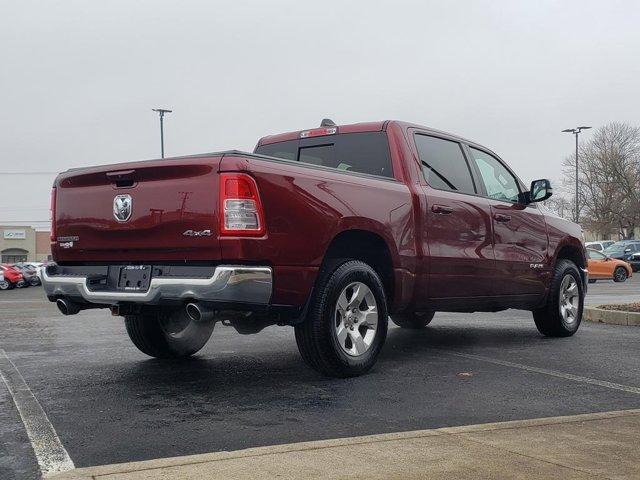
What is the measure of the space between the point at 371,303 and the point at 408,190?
1.05 m

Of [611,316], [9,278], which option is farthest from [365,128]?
[9,278]

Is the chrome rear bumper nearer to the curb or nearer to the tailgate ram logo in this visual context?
the tailgate ram logo

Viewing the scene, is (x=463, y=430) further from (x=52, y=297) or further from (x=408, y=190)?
(x=52, y=297)

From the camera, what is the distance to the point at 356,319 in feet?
20.1

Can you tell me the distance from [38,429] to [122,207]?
1816 millimetres

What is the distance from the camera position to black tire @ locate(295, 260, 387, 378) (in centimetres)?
574

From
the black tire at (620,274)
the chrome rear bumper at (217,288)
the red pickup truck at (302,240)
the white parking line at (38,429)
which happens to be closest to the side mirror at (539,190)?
the red pickup truck at (302,240)

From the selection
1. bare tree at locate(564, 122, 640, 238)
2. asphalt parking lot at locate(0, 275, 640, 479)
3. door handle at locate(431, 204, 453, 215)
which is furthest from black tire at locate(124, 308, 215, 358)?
bare tree at locate(564, 122, 640, 238)

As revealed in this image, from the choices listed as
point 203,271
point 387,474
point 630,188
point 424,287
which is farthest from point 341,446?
point 630,188

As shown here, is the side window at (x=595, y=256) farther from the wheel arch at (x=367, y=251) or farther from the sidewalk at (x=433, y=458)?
the sidewalk at (x=433, y=458)

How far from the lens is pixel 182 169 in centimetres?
540

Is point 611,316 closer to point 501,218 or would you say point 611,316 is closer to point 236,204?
point 501,218

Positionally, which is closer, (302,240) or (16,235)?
(302,240)

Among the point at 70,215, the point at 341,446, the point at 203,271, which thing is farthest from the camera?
the point at 70,215
